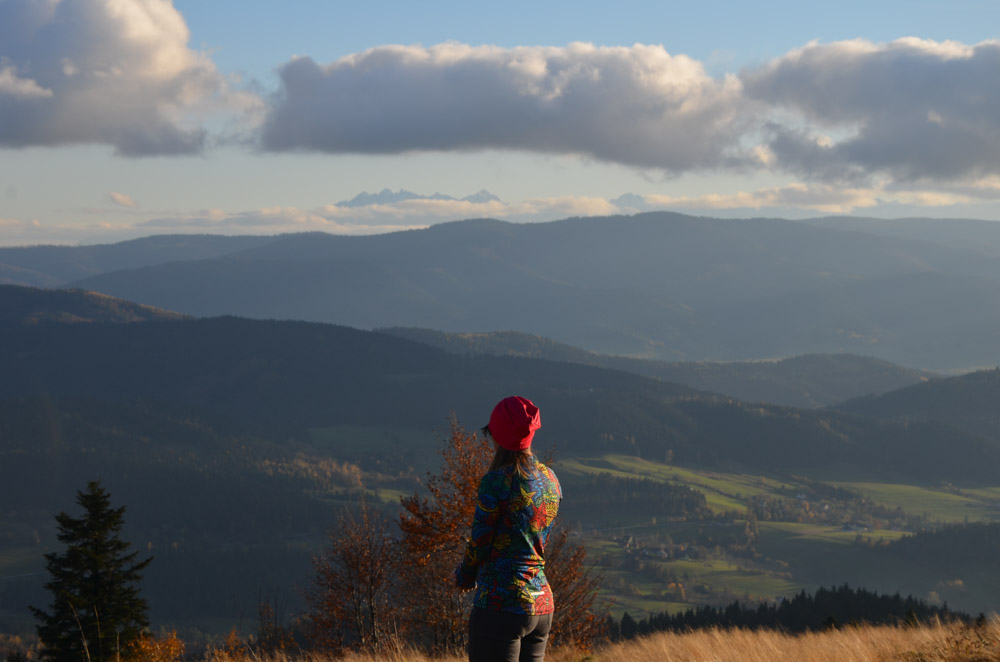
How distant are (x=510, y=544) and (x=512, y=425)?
3.73 ft

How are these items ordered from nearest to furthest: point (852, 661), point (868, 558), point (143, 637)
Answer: point (852, 661) → point (143, 637) → point (868, 558)

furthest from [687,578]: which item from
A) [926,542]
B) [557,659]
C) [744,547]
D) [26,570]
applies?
[557,659]

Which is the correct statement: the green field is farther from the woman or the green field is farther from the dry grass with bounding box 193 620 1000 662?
the woman

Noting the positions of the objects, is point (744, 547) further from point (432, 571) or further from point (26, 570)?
point (432, 571)

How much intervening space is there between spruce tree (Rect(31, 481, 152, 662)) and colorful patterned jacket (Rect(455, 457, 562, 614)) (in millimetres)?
29999

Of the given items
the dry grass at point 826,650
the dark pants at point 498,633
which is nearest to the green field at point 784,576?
the dry grass at point 826,650

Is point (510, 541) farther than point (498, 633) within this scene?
Yes

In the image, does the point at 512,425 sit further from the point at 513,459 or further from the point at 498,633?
the point at 498,633

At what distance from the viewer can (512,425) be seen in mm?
8070

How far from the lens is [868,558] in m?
181

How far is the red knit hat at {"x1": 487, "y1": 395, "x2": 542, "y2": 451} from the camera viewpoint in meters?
8.06

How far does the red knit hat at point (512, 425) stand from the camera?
806cm

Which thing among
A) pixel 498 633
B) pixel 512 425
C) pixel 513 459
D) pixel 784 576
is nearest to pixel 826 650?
pixel 498 633

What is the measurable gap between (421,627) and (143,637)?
53.5ft
